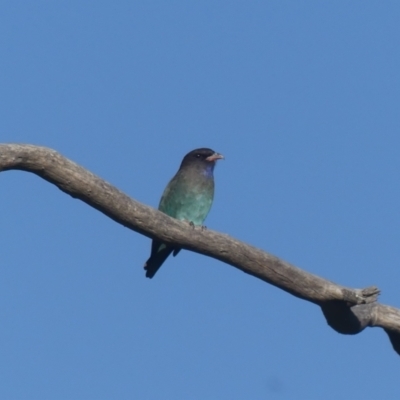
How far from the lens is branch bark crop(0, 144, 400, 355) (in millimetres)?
5246

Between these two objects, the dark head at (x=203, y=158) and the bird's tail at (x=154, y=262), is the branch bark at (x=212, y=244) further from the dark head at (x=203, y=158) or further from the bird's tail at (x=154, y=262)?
the dark head at (x=203, y=158)

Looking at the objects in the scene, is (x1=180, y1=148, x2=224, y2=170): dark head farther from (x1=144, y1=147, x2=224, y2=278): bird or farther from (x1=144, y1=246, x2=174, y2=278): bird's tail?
(x1=144, y1=246, x2=174, y2=278): bird's tail

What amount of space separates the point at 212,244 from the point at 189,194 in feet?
11.7

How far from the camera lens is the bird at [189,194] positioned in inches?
351

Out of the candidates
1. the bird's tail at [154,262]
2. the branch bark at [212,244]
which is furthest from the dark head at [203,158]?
the branch bark at [212,244]

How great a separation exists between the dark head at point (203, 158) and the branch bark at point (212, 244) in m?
3.45

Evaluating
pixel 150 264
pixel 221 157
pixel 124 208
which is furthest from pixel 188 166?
pixel 124 208

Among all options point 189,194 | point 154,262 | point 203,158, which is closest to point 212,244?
point 154,262

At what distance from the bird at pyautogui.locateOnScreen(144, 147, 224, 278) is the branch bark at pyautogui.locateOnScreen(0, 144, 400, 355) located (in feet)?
8.82

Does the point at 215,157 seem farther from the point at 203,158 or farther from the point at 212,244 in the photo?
the point at 212,244

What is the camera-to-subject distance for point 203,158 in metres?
9.77

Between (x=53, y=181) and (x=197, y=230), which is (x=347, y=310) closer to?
(x=197, y=230)

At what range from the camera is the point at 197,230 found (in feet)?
19.1

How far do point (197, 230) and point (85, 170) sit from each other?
79 centimetres
